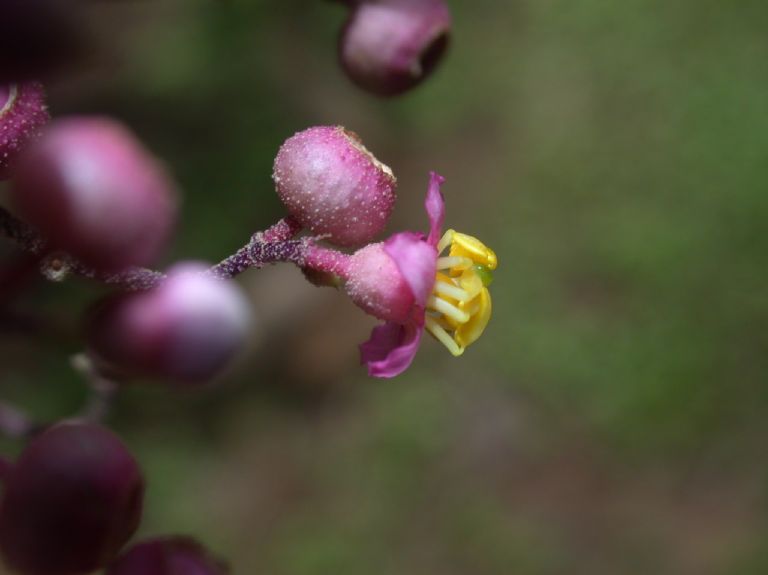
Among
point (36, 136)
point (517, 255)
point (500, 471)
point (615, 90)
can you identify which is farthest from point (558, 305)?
point (36, 136)

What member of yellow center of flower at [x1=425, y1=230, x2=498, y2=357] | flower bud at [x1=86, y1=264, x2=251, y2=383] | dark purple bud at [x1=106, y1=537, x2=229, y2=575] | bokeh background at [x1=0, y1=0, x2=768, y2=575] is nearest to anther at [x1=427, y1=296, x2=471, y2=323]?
yellow center of flower at [x1=425, y1=230, x2=498, y2=357]

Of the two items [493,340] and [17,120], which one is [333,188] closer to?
[17,120]

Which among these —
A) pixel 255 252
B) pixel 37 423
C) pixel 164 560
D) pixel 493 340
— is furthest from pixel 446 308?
pixel 493 340

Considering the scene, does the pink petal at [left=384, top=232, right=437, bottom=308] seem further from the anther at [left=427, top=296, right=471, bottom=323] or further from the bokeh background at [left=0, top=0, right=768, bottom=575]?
the bokeh background at [left=0, top=0, right=768, bottom=575]

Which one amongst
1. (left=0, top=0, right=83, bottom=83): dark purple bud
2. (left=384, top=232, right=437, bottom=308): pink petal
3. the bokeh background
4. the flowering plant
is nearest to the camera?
(left=0, top=0, right=83, bottom=83): dark purple bud

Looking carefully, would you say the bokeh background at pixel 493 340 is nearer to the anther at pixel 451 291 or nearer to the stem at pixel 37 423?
the stem at pixel 37 423

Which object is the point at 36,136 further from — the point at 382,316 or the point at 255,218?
the point at 255,218

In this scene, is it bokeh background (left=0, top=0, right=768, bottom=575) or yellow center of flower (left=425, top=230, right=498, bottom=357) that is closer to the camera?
yellow center of flower (left=425, top=230, right=498, bottom=357)

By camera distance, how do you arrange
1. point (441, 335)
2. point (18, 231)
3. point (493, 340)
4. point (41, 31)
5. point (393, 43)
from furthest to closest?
point (493, 340)
point (393, 43)
point (441, 335)
point (18, 231)
point (41, 31)
